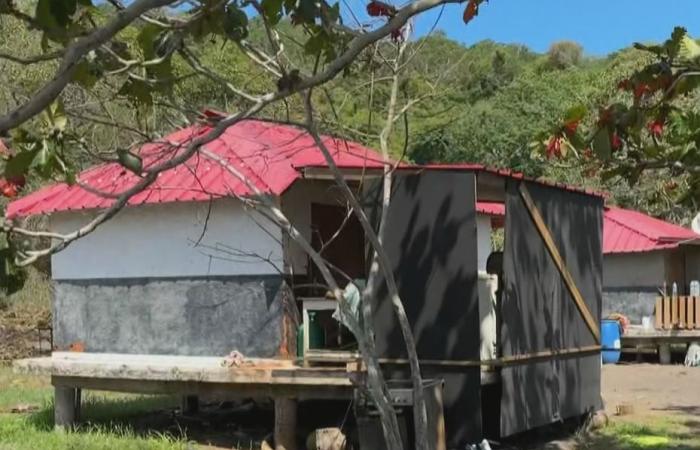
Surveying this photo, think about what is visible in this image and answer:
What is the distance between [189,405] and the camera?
13.0 meters

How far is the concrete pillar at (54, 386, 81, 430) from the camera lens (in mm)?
11242

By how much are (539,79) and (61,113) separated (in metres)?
41.6

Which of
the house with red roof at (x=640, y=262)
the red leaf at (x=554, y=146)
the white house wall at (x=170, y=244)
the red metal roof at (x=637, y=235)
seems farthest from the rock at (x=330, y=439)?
the house with red roof at (x=640, y=262)

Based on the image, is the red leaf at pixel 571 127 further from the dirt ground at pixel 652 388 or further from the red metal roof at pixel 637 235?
the red metal roof at pixel 637 235

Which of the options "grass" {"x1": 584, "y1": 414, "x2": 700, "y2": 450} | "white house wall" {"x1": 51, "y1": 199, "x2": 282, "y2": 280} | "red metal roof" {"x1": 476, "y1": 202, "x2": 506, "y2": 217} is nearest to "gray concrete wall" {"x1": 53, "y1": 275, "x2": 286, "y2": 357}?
"white house wall" {"x1": 51, "y1": 199, "x2": 282, "y2": 280}

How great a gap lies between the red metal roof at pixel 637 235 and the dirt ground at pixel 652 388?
248 cm

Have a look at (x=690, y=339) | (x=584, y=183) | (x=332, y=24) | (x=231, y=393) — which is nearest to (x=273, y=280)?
(x=231, y=393)

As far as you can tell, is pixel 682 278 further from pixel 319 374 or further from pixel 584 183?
pixel 319 374

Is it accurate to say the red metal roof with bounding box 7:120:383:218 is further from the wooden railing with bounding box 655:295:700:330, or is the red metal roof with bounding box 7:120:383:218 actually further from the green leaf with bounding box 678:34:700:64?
the wooden railing with bounding box 655:295:700:330

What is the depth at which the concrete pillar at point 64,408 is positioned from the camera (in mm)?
11242

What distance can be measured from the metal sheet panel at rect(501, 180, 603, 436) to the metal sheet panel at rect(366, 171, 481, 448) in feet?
1.67

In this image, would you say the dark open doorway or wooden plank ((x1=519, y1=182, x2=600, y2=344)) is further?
the dark open doorway

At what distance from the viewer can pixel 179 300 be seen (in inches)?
441

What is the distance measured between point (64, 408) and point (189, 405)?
2083mm
